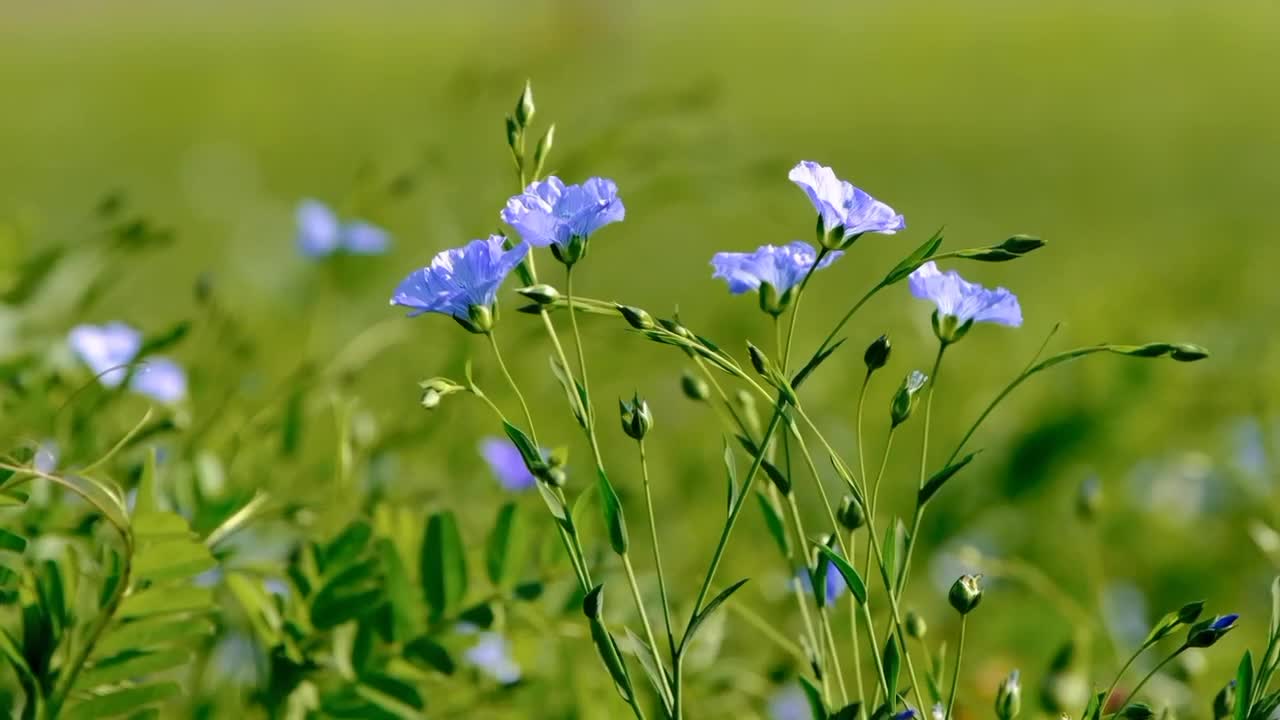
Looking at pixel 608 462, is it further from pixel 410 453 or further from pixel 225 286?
pixel 225 286

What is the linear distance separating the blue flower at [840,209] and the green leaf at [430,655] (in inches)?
12.0

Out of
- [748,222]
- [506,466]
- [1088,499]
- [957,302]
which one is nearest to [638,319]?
[957,302]

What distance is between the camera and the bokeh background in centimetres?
118

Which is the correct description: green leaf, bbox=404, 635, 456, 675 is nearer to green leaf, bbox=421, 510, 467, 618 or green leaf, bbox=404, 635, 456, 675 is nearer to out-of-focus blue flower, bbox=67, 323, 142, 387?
green leaf, bbox=421, 510, 467, 618

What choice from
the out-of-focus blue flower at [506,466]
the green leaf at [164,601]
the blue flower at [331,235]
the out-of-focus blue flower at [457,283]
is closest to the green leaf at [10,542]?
the green leaf at [164,601]

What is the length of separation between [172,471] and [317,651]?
0.69ft

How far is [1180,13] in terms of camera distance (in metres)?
5.35

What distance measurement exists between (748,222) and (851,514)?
2.66 m

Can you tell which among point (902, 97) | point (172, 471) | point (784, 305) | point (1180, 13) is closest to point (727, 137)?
point (172, 471)

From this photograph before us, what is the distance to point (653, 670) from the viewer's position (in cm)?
53

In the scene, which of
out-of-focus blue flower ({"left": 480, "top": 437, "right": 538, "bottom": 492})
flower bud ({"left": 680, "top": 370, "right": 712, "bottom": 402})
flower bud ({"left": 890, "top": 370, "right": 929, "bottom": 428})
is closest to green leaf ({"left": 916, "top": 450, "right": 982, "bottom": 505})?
flower bud ({"left": 890, "top": 370, "right": 929, "bottom": 428})

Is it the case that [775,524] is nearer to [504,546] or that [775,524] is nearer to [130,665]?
[504,546]

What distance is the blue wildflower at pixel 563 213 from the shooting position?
53 centimetres

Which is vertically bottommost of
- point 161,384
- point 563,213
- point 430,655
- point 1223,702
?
point 1223,702
